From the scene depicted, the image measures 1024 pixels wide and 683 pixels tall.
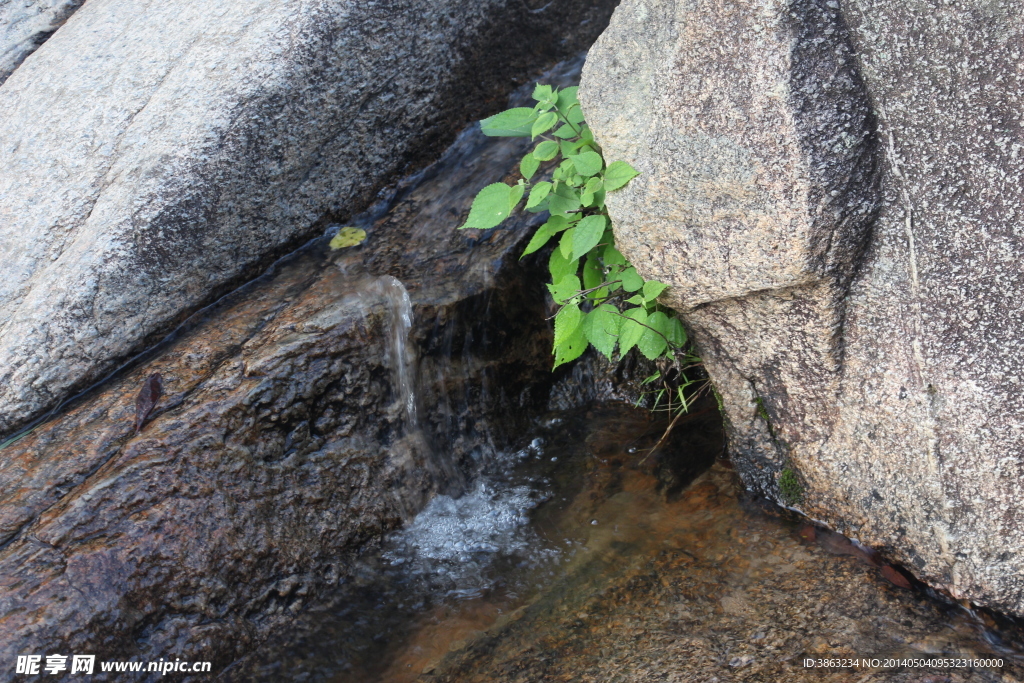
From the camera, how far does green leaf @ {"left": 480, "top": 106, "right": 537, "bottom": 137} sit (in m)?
2.78

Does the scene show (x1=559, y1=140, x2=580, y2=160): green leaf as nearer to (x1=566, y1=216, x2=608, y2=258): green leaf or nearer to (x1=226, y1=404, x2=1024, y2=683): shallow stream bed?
(x1=566, y1=216, x2=608, y2=258): green leaf

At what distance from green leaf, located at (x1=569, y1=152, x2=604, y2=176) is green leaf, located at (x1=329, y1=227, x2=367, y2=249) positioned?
1.46 metres

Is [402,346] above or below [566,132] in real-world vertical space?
below

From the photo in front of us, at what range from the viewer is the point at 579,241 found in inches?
101

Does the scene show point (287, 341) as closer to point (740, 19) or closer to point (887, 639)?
point (740, 19)

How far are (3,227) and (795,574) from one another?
3.63 m

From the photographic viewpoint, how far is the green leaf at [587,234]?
257 cm

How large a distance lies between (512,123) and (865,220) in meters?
1.27

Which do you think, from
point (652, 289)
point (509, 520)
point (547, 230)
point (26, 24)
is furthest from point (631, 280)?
point (26, 24)

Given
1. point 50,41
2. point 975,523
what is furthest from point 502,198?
point 50,41

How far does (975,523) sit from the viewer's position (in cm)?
213

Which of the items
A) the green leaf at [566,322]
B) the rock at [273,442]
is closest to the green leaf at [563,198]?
the green leaf at [566,322]

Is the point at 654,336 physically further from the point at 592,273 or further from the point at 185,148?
the point at 185,148

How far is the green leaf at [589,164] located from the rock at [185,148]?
1.48m
